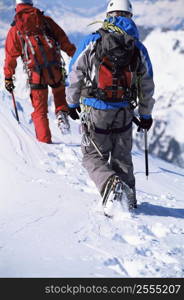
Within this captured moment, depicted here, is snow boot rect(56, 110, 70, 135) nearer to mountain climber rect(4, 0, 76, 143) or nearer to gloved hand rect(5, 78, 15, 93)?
mountain climber rect(4, 0, 76, 143)

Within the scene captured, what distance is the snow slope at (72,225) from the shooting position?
379 cm

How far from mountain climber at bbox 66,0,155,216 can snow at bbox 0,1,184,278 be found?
0.52m

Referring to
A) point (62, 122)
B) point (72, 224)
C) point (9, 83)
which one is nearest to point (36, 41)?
point (9, 83)

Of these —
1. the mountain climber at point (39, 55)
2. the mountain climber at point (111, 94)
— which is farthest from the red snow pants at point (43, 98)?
the mountain climber at point (111, 94)

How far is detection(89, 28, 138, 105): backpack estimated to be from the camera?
5125 millimetres

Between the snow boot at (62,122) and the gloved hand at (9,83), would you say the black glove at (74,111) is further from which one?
the gloved hand at (9,83)

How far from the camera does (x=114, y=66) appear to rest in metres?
5.31

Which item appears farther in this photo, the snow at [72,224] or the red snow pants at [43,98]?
the red snow pants at [43,98]

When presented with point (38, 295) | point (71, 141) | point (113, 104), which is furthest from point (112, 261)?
point (71, 141)

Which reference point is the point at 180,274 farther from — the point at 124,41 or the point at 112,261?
the point at 124,41

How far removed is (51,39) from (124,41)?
12.9 ft

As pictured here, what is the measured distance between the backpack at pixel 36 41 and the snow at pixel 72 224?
1645 millimetres

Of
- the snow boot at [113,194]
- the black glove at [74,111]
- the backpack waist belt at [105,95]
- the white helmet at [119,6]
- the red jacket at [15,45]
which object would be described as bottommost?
the snow boot at [113,194]

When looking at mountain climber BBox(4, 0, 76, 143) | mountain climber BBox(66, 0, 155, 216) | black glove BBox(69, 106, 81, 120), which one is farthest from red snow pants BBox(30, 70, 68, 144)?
mountain climber BBox(66, 0, 155, 216)
